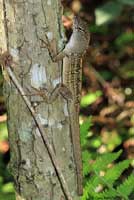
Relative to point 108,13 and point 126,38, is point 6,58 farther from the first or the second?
point 126,38

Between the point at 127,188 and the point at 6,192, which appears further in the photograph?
the point at 6,192

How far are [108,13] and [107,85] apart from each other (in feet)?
2.23

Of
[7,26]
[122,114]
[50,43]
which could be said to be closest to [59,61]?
[50,43]

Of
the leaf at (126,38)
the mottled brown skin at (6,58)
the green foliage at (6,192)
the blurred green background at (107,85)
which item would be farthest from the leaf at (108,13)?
the mottled brown skin at (6,58)

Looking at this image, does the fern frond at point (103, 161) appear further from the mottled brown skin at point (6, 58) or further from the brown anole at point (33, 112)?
the mottled brown skin at point (6, 58)

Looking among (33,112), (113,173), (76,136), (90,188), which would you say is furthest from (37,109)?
(113,173)

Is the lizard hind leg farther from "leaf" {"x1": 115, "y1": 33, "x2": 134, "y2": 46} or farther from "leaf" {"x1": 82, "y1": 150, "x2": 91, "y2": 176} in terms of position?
"leaf" {"x1": 115, "y1": 33, "x2": 134, "y2": 46}

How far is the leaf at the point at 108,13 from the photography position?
13.5 ft

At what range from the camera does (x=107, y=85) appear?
4.56 metres

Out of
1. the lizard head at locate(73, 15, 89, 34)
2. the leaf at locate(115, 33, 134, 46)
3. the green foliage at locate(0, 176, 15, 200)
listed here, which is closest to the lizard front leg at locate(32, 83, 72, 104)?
the lizard head at locate(73, 15, 89, 34)

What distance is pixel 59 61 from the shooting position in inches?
92.0

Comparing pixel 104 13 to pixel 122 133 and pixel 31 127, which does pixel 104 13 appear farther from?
pixel 31 127

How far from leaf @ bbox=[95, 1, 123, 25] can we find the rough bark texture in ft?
6.00

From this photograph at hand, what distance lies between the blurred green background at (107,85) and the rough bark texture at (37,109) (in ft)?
4.95
